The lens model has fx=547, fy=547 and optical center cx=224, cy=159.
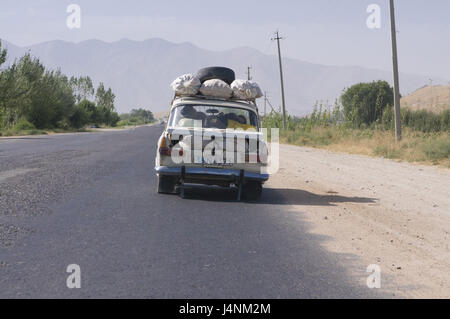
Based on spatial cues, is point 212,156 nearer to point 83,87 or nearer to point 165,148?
point 165,148

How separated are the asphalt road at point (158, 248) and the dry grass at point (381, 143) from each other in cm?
1066

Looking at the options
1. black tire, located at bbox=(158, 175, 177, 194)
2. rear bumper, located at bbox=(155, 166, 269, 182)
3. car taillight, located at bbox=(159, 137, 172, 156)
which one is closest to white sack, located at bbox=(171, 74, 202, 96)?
car taillight, located at bbox=(159, 137, 172, 156)

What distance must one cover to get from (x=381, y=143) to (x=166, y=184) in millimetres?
16482

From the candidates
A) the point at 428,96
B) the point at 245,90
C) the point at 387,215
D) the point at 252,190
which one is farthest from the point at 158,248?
the point at 428,96

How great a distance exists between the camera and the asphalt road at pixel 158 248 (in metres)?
A: 4.47

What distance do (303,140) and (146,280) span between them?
30.7 meters

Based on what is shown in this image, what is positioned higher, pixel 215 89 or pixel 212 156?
pixel 215 89

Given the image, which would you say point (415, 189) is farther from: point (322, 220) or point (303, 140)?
point (303, 140)

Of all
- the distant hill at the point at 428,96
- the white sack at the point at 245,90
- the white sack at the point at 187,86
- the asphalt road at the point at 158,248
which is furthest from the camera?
the distant hill at the point at 428,96

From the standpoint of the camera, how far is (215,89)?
11125 mm

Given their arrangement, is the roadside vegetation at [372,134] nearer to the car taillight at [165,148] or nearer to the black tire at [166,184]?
the black tire at [166,184]

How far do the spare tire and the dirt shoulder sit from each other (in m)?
2.66

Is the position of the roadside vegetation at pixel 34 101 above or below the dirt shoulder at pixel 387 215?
above

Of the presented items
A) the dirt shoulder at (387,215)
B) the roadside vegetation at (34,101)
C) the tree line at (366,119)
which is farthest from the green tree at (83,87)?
the dirt shoulder at (387,215)
